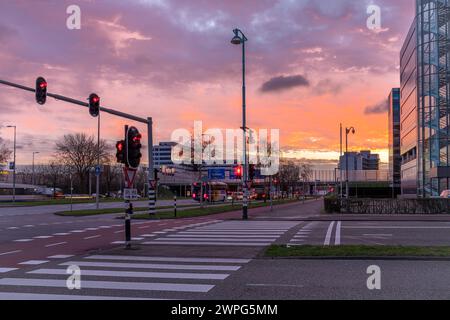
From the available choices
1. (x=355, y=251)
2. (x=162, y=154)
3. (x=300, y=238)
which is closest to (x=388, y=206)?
(x=300, y=238)

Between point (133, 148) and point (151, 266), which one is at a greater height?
point (133, 148)

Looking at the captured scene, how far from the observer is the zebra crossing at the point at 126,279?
802 cm

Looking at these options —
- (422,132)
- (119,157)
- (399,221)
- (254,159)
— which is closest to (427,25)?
(422,132)

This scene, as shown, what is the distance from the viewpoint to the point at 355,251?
12.3 meters

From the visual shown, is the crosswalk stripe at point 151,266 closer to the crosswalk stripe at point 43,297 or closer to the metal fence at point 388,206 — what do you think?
the crosswalk stripe at point 43,297

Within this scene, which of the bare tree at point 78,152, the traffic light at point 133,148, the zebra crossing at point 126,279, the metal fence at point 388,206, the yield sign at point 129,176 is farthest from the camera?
the bare tree at point 78,152

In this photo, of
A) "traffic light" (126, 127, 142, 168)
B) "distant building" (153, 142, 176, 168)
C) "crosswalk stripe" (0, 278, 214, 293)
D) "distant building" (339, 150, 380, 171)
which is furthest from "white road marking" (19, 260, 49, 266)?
"distant building" (153, 142, 176, 168)

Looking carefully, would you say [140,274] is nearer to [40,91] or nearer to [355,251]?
[355,251]

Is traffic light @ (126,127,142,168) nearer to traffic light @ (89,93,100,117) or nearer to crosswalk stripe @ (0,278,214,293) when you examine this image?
crosswalk stripe @ (0,278,214,293)

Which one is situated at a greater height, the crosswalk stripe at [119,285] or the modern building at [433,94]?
the modern building at [433,94]

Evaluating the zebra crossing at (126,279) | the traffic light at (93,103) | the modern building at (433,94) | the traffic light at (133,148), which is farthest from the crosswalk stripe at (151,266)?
the modern building at (433,94)

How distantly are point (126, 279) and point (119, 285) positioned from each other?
59 centimetres
